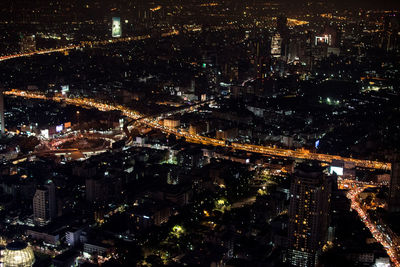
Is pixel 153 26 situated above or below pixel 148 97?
above

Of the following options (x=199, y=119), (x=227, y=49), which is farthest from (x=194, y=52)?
(x=199, y=119)

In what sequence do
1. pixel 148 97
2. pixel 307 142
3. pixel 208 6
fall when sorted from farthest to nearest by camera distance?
pixel 208 6 < pixel 148 97 < pixel 307 142

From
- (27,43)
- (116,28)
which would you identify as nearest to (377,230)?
(27,43)

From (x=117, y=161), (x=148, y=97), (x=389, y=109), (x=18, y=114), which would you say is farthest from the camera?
(x=148, y=97)

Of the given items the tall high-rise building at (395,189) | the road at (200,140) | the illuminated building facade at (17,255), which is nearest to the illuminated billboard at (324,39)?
the road at (200,140)

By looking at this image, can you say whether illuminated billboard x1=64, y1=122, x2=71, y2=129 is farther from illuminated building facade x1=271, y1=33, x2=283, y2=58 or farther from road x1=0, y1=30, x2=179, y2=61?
illuminated building facade x1=271, y1=33, x2=283, y2=58

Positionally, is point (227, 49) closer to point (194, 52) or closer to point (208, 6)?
point (194, 52)

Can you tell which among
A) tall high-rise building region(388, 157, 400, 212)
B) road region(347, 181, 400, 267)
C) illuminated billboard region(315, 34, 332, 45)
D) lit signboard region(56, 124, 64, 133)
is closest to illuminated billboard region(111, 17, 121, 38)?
illuminated billboard region(315, 34, 332, 45)

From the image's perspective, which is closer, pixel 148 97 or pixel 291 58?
pixel 148 97
